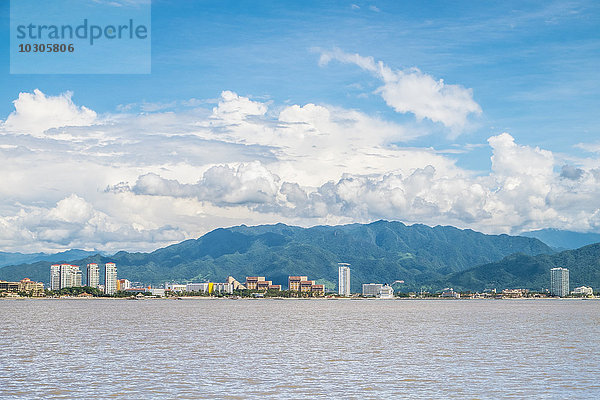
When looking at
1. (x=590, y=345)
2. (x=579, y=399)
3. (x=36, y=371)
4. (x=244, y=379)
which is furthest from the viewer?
(x=590, y=345)

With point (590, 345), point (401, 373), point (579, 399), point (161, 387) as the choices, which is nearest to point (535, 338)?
point (590, 345)

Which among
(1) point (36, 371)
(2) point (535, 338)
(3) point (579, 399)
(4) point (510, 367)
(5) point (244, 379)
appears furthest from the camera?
(2) point (535, 338)

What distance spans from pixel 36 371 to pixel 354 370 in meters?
24.1

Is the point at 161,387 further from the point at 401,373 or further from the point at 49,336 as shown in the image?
the point at 49,336

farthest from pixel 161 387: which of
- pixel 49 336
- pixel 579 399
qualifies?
pixel 49 336

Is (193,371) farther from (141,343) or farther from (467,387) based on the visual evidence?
(141,343)

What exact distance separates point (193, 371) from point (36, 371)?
11.7 metres

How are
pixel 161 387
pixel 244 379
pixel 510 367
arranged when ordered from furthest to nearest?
pixel 510 367, pixel 244 379, pixel 161 387

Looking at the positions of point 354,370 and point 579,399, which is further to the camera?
point 354,370

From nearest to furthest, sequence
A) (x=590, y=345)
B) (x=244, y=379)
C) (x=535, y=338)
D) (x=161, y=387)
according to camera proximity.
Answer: (x=161, y=387)
(x=244, y=379)
(x=590, y=345)
(x=535, y=338)

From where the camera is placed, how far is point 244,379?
47.7 metres

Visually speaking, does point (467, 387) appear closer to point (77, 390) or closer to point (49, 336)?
point (77, 390)

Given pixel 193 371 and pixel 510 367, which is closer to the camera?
pixel 193 371

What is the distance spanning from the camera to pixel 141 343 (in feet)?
248
